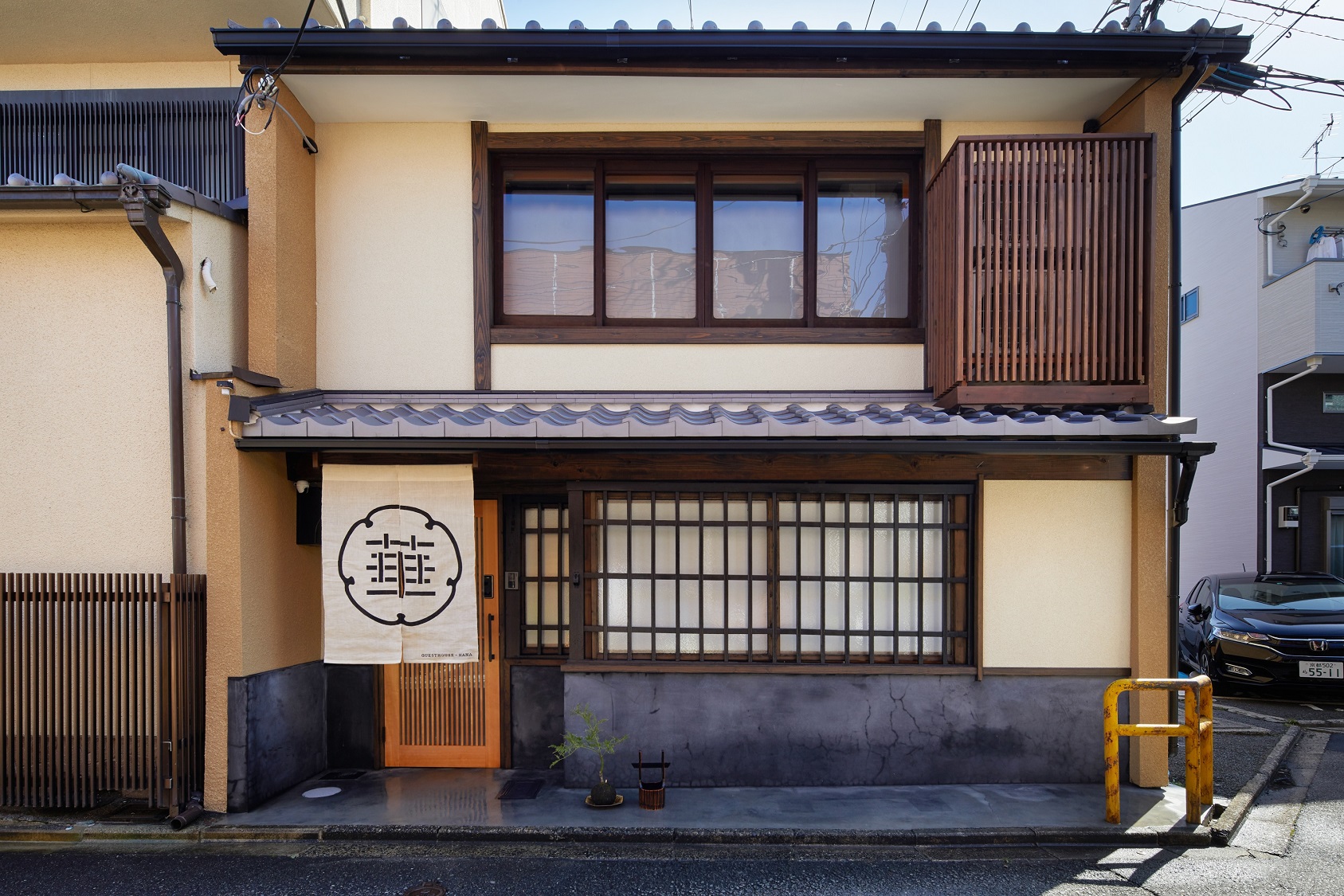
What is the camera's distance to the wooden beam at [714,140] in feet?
24.2

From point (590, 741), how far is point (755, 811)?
1.55 m

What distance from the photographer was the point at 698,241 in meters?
7.55

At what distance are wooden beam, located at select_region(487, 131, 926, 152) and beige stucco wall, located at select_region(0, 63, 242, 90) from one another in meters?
3.98

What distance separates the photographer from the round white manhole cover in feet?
21.8

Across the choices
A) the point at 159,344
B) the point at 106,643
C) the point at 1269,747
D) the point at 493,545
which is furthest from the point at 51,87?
the point at 1269,747

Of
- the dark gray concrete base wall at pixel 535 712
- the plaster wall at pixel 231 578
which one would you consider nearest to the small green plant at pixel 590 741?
the dark gray concrete base wall at pixel 535 712

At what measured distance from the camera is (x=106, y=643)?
6168 millimetres

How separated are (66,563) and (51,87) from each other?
6.03 meters

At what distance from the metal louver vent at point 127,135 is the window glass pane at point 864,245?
6382mm

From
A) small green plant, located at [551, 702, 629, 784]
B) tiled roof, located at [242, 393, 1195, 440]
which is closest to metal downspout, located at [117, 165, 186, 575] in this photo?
tiled roof, located at [242, 393, 1195, 440]

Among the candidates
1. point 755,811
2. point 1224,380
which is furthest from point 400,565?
point 1224,380

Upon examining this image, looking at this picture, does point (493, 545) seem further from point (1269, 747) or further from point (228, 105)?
point (1269, 747)

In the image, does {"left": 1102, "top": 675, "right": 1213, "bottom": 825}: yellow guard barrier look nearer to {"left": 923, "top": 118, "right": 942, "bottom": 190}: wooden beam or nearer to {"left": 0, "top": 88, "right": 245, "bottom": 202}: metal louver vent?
{"left": 923, "top": 118, "right": 942, "bottom": 190}: wooden beam

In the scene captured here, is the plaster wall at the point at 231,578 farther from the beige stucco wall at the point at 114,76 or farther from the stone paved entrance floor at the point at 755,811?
the beige stucco wall at the point at 114,76
